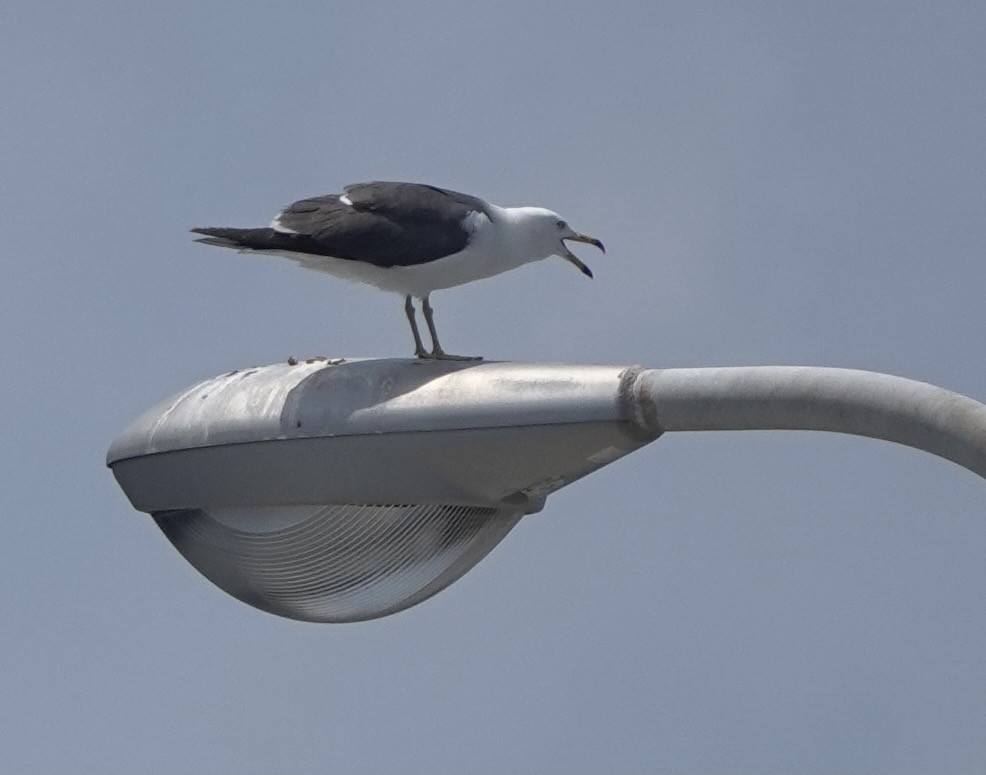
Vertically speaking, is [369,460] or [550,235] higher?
[550,235]

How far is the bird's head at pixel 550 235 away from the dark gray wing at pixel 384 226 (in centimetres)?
37

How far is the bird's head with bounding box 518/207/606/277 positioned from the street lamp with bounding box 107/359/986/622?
6.19 feet

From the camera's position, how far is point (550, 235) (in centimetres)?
1164

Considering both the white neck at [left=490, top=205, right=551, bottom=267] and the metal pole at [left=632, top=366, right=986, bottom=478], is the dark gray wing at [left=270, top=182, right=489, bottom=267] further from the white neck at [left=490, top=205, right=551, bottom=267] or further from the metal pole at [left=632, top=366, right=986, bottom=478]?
the metal pole at [left=632, top=366, right=986, bottom=478]

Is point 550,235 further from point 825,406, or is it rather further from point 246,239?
point 825,406

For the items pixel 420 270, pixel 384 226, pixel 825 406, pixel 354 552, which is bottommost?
pixel 354 552

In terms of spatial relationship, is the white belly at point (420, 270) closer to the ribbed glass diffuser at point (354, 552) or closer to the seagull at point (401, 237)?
the seagull at point (401, 237)

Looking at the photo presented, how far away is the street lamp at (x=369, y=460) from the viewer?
28.0 ft

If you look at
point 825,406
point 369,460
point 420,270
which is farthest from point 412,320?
point 825,406

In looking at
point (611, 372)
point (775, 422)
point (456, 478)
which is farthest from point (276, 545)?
point (775, 422)

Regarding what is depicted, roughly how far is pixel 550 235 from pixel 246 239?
1618mm

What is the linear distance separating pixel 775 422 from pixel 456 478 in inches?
77.4

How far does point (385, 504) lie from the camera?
9.20 metres

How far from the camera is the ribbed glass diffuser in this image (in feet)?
30.5
